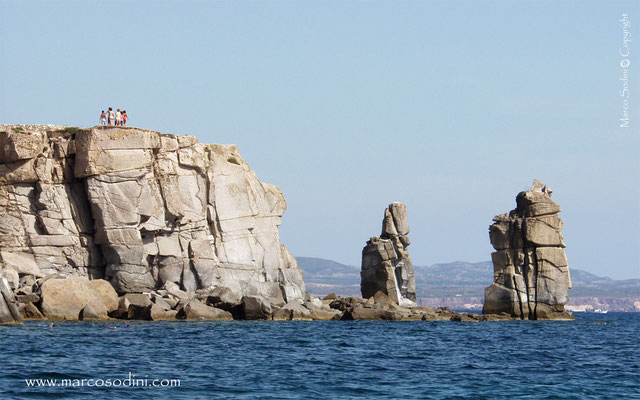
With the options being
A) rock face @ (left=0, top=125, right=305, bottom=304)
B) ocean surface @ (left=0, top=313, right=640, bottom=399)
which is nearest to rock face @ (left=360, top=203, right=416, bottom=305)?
rock face @ (left=0, top=125, right=305, bottom=304)

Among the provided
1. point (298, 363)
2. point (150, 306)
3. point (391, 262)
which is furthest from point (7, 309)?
point (391, 262)

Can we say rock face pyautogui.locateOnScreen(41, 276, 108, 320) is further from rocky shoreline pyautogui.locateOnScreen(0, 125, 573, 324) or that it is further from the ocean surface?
the ocean surface

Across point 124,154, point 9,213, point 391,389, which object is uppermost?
point 124,154

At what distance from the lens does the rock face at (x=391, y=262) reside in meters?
74.8

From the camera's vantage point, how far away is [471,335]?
53.8 meters

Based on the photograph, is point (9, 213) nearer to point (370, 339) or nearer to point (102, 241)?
point (102, 241)

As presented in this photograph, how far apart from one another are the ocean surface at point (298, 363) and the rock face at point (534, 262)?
1479cm

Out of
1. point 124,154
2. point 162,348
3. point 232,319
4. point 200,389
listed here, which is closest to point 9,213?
point 124,154

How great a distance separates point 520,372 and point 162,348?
14.8 metres

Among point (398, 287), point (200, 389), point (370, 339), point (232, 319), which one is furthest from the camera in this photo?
point (398, 287)

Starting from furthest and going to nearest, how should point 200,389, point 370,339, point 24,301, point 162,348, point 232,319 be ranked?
1. point 232,319
2. point 24,301
3. point 370,339
4. point 162,348
5. point 200,389

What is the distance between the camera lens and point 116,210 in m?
60.2

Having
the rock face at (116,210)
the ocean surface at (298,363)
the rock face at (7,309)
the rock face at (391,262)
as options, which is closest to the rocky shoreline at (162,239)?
the rock face at (116,210)

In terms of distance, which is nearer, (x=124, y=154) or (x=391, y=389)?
(x=391, y=389)
